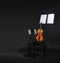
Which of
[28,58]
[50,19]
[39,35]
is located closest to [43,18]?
[50,19]

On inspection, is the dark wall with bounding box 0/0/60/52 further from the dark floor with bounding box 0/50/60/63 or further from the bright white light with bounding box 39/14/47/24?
the dark floor with bounding box 0/50/60/63

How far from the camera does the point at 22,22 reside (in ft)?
19.1

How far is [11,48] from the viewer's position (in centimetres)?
584

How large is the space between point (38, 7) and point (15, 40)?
120 centimetres

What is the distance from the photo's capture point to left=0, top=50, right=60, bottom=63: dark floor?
4.86 meters

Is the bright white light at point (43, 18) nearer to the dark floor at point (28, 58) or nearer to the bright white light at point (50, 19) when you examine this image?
the bright white light at point (50, 19)

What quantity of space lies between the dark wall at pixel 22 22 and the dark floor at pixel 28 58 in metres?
0.23

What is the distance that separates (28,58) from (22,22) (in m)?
1.16

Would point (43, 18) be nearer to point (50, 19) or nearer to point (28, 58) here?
point (50, 19)

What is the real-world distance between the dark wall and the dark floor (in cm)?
23

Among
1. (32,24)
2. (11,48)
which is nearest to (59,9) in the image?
(32,24)

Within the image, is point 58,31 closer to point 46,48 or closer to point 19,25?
point 46,48

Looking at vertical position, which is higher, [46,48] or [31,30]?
[31,30]

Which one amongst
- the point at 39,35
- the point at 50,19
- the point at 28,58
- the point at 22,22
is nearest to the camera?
the point at 28,58
